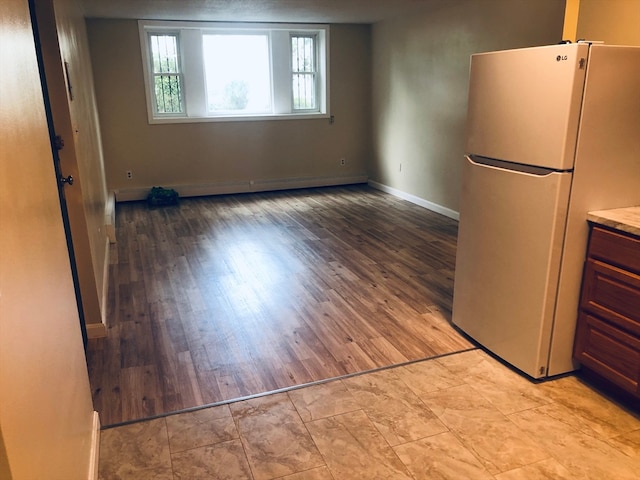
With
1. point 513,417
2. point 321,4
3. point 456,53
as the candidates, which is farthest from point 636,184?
point 321,4

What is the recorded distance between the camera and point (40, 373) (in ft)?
3.83

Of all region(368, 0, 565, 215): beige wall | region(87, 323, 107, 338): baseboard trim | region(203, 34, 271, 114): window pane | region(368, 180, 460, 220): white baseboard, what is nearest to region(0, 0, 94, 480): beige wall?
region(87, 323, 107, 338): baseboard trim

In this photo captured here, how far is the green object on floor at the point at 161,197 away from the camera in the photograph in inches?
250

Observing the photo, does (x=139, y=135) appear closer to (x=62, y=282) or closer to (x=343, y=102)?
(x=343, y=102)

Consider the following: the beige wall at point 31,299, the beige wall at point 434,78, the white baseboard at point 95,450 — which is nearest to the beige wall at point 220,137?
the beige wall at point 434,78

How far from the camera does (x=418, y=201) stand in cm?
625

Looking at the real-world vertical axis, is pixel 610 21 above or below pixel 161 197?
above

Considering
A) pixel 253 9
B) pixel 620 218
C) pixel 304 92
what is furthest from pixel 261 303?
pixel 304 92

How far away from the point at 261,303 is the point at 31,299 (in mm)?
2319

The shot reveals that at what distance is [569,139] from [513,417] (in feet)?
3.96

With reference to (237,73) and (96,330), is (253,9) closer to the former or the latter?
(237,73)

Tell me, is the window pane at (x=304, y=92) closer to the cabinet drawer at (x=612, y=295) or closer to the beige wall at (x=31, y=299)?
the cabinet drawer at (x=612, y=295)

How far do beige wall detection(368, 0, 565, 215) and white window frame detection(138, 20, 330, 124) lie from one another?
2.47 ft

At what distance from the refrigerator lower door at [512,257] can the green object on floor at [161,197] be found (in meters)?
4.46
